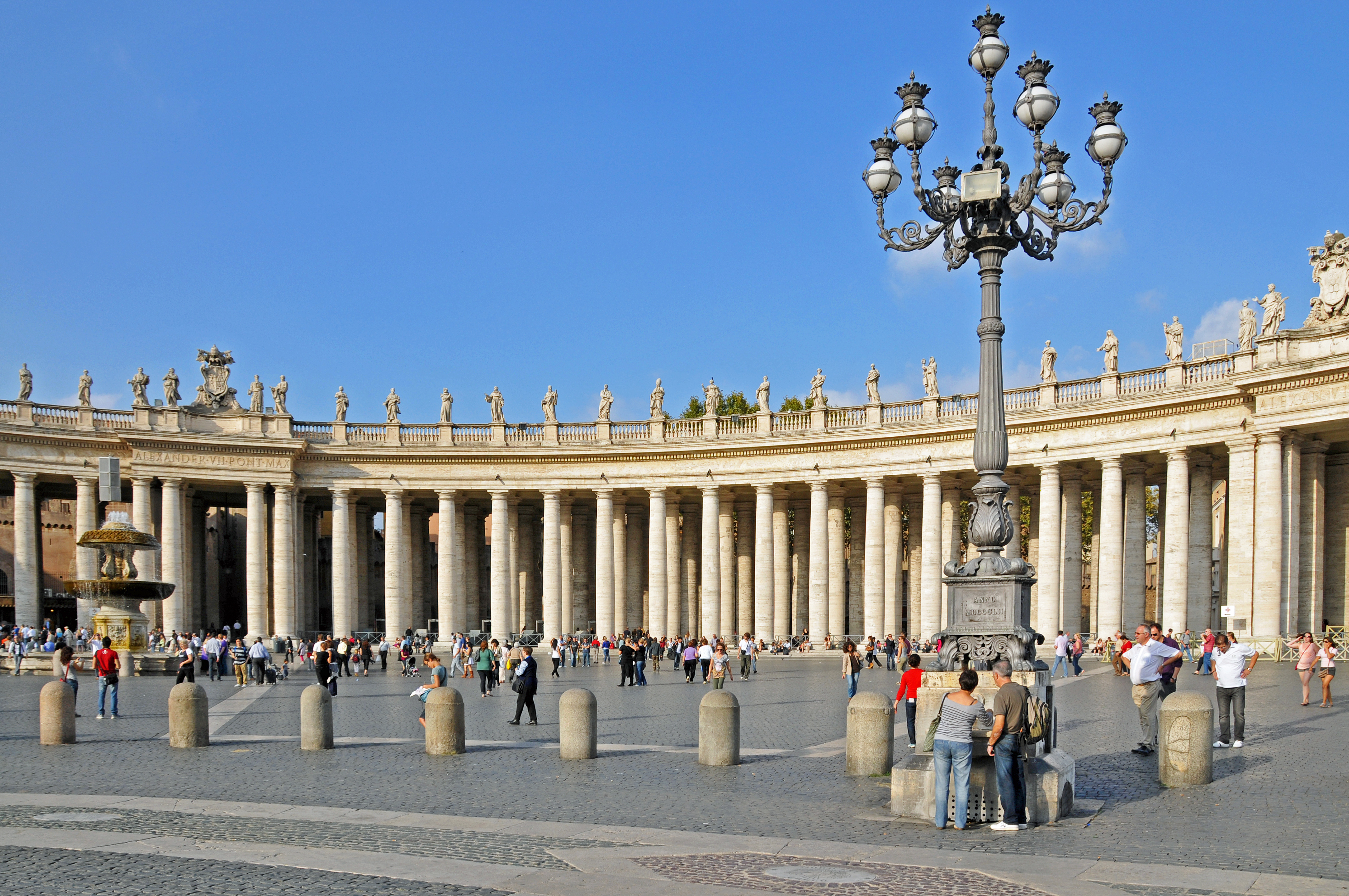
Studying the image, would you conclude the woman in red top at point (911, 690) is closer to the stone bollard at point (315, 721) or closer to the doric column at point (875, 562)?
the stone bollard at point (315, 721)

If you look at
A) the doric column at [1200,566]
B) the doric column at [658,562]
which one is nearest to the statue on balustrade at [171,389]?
the doric column at [658,562]

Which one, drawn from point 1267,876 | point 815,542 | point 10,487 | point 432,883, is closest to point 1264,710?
point 1267,876

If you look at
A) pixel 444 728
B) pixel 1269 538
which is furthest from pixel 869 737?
pixel 1269 538

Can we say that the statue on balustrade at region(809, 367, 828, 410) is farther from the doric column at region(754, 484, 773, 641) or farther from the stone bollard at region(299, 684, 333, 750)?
the stone bollard at region(299, 684, 333, 750)

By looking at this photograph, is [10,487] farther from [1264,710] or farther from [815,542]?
[1264,710]

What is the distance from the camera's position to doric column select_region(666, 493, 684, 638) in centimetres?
6519

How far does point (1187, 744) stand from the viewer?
16.4 metres

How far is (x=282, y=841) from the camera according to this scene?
1297 cm

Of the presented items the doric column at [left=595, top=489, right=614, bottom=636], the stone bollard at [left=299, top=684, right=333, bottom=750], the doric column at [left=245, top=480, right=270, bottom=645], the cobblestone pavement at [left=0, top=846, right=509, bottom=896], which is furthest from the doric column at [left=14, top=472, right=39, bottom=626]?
the cobblestone pavement at [left=0, top=846, right=509, bottom=896]

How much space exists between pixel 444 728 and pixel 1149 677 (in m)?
11.6

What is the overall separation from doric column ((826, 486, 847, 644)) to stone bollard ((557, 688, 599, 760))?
135 feet

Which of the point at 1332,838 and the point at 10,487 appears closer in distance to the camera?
the point at 1332,838

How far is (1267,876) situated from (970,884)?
107 inches

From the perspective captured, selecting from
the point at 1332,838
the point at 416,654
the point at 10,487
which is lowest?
the point at 416,654
